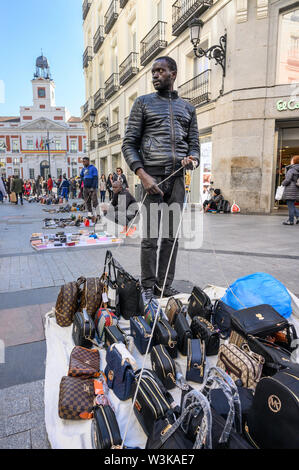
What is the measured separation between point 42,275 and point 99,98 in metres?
26.5

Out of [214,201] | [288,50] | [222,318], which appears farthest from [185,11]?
[222,318]

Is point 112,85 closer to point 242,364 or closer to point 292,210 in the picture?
point 292,210

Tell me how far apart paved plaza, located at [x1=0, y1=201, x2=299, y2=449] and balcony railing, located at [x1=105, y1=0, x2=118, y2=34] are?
2065cm

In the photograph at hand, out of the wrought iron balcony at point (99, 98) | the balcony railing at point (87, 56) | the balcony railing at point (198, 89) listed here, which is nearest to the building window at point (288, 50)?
the balcony railing at point (198, 89)

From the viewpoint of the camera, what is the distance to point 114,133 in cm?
2466

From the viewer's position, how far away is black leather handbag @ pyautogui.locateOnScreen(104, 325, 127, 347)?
1917mm

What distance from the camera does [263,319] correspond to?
202 cm

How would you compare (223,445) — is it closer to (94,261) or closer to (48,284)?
(48,284)

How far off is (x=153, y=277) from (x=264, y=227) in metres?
5.82

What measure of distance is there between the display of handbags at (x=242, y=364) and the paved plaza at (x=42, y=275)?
3.23ft

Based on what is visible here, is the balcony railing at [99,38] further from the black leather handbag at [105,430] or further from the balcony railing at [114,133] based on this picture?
the black leather handbag at [105,430]

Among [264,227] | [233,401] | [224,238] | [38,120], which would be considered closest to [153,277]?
[233,401]

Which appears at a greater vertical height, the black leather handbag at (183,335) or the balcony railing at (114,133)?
the balcony railing at (114,133)

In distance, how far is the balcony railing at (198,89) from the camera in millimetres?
12586
